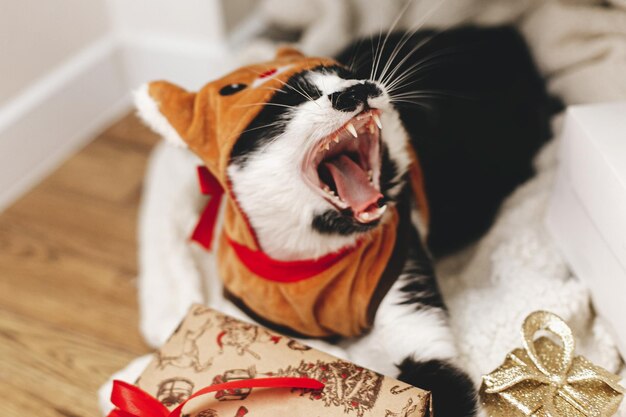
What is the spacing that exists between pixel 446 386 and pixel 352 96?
Answer: 355mm

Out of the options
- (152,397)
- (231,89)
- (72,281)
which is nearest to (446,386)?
(152,397)

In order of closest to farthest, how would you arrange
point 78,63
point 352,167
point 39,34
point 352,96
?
point 352,96
point 352,167
point 39,34
point 78,63

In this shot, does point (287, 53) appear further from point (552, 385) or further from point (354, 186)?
point (552, 385)

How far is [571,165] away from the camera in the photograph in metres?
0.91

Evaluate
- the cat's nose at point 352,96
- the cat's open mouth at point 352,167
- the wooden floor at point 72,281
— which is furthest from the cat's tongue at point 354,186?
the wooden floor at point 72,281

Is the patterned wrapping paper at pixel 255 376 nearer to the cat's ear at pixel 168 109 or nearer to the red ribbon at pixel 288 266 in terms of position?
the red ribbon at pixel 288 266

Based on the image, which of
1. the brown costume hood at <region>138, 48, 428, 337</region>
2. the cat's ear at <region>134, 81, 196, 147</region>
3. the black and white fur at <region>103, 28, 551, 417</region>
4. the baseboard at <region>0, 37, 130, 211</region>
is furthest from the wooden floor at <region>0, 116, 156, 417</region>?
the cat's ear at <region>134, 81, 196, 147</region>

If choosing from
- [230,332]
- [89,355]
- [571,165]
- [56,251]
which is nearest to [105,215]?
[56,251]

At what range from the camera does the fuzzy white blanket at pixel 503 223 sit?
34.9 inches

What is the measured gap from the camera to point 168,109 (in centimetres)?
82

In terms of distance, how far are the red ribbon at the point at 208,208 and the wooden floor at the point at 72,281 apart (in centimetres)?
24

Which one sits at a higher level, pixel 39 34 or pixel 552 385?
pixel 39 34

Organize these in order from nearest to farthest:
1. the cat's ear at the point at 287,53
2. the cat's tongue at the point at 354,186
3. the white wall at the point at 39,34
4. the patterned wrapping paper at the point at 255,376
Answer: the patterned wrapping paper at the point at 255,376 < the cat's tongue at the point at 354,186 < the cat's ear at the point at 287,53 < the white wall at the point at 39,34

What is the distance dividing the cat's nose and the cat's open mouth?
21 millimetres
